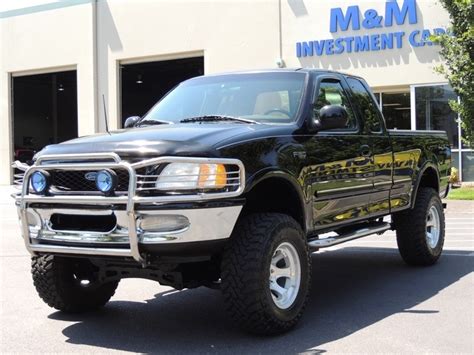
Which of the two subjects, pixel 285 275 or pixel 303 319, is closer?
pixel 285 275

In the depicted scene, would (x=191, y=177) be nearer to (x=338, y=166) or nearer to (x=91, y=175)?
(x=91, y=175)

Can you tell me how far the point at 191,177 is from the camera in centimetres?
431

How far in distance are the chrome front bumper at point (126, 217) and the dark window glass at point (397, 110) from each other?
16.9 metres

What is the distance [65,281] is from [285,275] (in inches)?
74.0

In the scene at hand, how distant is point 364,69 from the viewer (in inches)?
795

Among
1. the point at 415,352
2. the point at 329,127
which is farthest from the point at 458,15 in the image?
the point at 415,352

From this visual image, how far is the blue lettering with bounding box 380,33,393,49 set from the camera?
64.7 feet

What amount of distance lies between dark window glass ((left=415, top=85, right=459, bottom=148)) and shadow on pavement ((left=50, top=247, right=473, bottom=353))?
12.8 meters

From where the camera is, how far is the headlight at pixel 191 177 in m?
4.29

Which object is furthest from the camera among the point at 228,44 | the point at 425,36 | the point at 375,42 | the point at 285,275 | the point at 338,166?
the point at 228,44

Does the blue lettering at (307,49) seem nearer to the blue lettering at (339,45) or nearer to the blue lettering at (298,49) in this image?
the blue lettering at (298,49)

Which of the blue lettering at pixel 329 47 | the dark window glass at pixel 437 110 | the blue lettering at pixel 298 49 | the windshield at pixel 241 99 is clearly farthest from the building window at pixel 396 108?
the windshield at pixel 241 99

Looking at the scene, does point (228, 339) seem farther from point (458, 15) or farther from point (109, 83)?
point (109, 83)

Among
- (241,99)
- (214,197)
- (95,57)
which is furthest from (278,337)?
(95,57)
